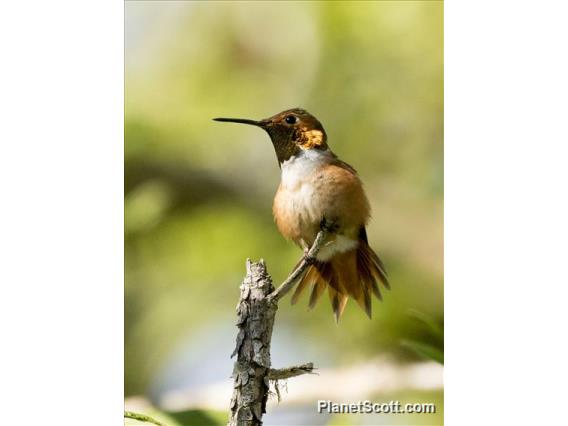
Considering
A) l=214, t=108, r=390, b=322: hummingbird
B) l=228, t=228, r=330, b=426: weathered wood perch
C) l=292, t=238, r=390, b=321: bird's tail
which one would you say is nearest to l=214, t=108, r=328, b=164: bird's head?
l=214, t=108, r=390, b=322: hummingbird

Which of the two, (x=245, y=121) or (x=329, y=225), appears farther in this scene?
(x=245, y=121)

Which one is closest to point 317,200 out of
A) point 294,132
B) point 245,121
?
point 294,132

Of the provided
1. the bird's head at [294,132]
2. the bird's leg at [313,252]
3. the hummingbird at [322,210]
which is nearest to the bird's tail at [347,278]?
the hummingbird at [322,210]

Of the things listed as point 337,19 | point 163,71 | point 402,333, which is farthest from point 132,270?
point 337,19

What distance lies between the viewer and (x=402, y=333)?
3.34 meters

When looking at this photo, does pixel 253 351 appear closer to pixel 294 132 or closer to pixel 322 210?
pixel 322 210

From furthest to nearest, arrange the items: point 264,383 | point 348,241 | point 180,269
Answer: point 180,269 → point 348,241 → point 264,383

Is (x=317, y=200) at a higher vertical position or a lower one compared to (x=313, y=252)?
higher

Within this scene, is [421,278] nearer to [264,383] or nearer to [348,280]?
[348,280]

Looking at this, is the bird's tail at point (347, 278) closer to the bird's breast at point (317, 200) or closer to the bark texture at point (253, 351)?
the bird's breast at point (317, 200)

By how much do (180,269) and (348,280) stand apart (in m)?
0.74

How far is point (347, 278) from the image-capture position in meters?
3.24

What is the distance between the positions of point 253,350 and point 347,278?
0.73 m

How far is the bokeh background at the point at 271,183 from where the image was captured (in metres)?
3.32
